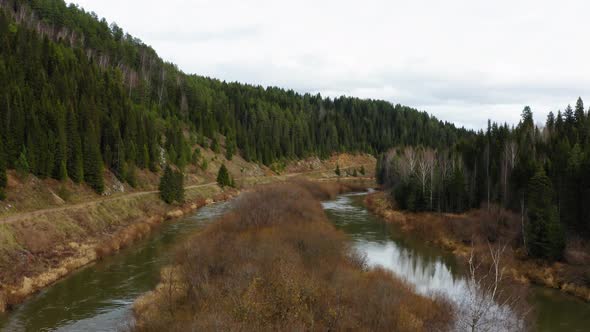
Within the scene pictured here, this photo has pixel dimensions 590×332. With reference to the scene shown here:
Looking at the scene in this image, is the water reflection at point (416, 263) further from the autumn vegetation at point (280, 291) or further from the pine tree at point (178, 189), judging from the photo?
the pine tree at point (178, 189)

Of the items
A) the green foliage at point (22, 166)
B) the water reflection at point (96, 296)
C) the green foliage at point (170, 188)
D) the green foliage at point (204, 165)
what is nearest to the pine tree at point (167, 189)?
the green foliage at point (170, 188)

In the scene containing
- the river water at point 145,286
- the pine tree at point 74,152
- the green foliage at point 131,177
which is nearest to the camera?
the river water at point 145,286

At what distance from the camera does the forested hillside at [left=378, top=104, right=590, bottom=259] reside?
149 ft

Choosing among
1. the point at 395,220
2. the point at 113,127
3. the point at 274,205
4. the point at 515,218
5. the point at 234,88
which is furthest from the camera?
the point at 234,88

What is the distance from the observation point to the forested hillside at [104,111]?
62625mm

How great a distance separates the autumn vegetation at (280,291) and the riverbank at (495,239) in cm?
1651

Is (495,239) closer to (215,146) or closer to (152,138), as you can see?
(152,138)

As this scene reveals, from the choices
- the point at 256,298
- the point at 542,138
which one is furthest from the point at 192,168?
the point at 256,298

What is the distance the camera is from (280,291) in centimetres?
2377

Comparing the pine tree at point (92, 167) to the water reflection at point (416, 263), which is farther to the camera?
the pine tree at point (92, 167)

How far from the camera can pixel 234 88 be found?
19300cm

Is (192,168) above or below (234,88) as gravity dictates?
below

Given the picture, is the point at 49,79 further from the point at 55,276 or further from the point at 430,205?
the point at 430,205

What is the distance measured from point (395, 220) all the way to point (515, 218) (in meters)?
20.2
